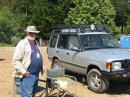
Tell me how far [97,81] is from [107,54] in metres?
0.84

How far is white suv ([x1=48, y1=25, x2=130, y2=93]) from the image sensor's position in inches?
403

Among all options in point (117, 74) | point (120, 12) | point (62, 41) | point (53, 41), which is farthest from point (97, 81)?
point (120, 12)

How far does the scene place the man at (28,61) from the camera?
705 centimetres

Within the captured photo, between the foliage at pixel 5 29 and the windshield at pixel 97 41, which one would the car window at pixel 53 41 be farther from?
the foliage at pixel 5 29

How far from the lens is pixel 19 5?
59312mm

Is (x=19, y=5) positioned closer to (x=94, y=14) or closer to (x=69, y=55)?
(x=94, y=14)

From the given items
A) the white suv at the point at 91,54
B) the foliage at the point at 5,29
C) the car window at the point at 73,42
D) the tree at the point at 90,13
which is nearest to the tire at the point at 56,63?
the white suv at the point at 91,54

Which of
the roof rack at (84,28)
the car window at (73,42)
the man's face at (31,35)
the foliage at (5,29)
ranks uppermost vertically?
the man's face at (31,35)

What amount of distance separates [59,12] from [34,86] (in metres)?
34.7

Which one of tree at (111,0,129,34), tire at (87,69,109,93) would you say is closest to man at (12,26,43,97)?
tire at (87,69,109,93)

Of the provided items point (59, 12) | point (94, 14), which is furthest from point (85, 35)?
point (59, 12)

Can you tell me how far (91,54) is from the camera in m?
11.0

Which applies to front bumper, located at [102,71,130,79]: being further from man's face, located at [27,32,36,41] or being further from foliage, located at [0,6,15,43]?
foliage, located at [0,6,15,43]

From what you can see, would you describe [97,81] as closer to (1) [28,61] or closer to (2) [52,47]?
(2) [52,47]
